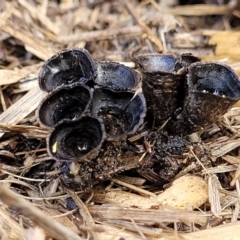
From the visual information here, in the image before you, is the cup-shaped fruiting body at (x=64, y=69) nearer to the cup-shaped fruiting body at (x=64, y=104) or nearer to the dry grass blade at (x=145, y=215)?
the cup-shaped fruiting body at (x=64, y=104)

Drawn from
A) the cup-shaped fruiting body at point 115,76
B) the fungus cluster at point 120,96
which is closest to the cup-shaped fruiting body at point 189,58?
the fungus cluster at point 120,96

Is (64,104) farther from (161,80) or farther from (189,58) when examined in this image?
(189,58)

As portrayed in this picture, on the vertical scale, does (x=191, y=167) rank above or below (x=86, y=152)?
below

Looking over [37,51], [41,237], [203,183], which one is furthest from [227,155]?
[37,51]

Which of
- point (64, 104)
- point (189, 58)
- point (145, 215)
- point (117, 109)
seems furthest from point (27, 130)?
point (189, 58)

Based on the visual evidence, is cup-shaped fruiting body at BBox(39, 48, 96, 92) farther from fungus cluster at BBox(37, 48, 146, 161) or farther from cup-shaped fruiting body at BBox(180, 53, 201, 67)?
cup-shaped fruiting body at BBox(180, 53, 201, 67)

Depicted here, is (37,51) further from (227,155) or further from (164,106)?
(227,155)

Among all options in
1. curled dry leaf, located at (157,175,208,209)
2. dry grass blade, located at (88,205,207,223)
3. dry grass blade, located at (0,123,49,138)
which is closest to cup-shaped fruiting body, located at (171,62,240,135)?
curled dry leaf, located at (157,175,208,209)
